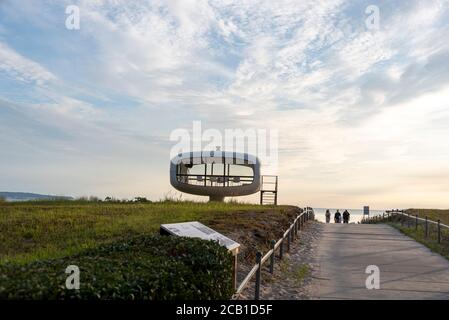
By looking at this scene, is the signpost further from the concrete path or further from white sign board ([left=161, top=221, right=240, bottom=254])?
the concrete path

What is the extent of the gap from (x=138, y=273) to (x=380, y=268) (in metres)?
9.12

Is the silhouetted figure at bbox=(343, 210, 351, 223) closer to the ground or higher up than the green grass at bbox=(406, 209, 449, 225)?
closer to the ground

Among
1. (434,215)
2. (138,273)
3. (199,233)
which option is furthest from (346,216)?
(138,273)

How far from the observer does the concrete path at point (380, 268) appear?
→ 10.5 meters

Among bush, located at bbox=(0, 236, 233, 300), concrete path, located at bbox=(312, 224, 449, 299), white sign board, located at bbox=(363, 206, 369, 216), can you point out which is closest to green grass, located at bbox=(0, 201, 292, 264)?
concrete path, located at bbox=(312, 224, 449, 299)

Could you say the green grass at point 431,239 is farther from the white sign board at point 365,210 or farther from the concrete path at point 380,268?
the white sign board at point 365,210

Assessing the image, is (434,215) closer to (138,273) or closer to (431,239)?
(431,239)

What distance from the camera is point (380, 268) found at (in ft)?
44.4

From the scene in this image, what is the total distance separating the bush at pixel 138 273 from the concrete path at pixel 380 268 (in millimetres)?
3176

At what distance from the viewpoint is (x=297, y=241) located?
19.1m

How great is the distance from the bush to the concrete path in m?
3.18

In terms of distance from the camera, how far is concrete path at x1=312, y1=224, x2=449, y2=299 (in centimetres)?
1048

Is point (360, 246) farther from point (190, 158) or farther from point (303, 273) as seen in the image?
point (190, 158)
